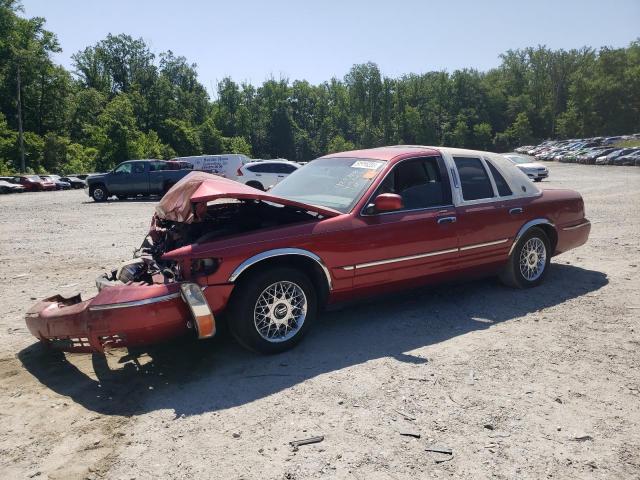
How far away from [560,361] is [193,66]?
98.6 metres

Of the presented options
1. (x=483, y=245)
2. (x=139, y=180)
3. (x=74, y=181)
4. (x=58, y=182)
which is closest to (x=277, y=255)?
(x=483, y=245)

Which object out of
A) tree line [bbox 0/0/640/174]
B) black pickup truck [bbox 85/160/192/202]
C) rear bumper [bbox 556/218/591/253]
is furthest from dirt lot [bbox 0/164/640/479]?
tree line [bbox 0/0/640/174]

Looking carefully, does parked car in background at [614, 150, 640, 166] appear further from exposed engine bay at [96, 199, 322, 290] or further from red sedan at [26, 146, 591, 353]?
exposed engine bay at [96, 199, 322, 290]

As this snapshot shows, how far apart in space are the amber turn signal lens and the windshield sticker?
219 cm

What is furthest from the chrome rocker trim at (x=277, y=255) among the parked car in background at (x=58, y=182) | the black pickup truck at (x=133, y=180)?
the parked car in background at (x=58, y=182)

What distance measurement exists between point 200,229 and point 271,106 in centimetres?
10312

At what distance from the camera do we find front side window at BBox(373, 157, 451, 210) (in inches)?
199

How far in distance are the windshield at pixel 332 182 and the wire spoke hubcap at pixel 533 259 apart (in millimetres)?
2244

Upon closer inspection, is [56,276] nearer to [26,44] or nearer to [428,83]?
[26,44]

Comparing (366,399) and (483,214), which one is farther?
(483,214)

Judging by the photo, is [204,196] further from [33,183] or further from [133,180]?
[33,183]

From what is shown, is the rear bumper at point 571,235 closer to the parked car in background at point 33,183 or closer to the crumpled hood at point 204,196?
the crumpled hood at point 204,196

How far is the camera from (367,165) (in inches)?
204

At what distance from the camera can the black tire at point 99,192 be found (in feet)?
73.3
